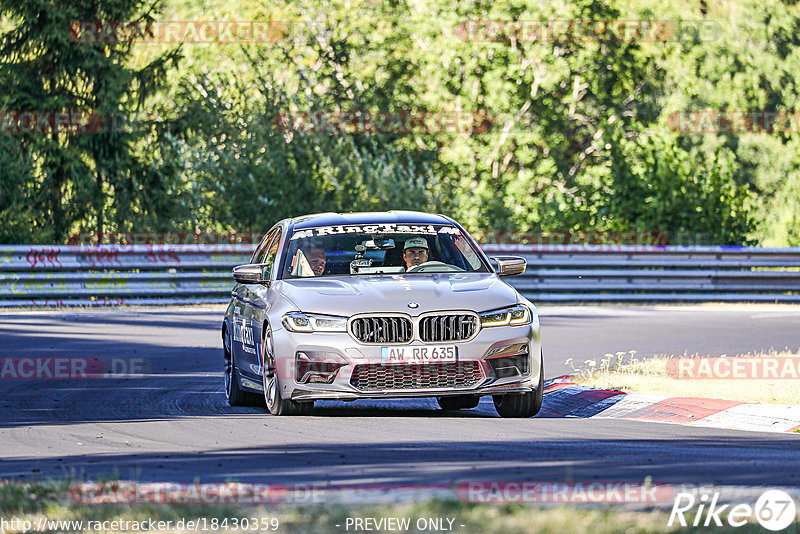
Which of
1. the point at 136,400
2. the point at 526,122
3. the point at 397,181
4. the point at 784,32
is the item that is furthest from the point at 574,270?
the point at 784,32

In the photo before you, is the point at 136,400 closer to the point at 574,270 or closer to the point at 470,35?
the point at 574,270

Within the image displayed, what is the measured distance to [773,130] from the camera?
2458 inches

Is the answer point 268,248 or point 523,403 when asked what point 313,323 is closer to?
point 523,403

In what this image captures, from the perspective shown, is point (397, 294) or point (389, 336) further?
point (397, 294)

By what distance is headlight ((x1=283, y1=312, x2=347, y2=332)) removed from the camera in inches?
402

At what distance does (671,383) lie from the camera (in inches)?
488

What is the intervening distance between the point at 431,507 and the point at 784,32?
2561 inches

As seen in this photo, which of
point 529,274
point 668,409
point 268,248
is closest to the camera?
point 668,409

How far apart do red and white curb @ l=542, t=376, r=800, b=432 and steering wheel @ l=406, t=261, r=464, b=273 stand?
4.92ft

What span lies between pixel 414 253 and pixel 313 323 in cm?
155
